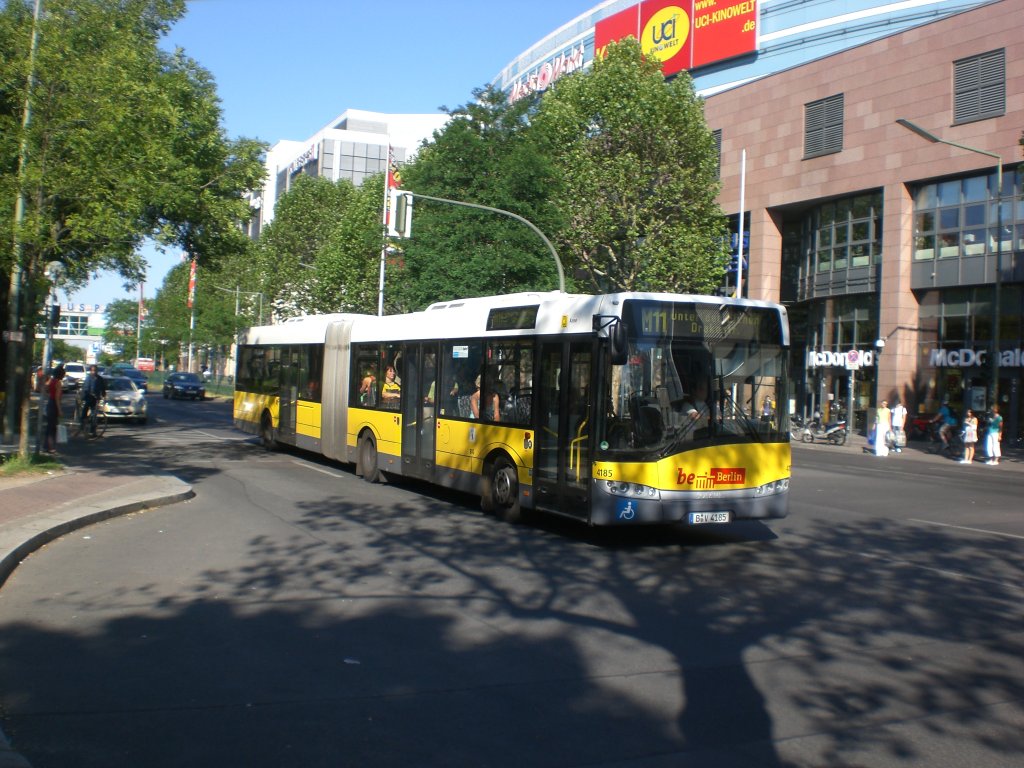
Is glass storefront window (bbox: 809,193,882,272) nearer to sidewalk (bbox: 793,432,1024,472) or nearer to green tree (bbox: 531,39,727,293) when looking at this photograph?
green tree (bbox: 531,39,727,293)

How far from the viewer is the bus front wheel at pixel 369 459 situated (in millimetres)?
16531

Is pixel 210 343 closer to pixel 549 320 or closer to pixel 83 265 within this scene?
pixel 83 265

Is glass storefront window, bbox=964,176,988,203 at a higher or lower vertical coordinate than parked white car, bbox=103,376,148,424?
higher

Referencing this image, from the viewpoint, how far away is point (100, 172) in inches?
580

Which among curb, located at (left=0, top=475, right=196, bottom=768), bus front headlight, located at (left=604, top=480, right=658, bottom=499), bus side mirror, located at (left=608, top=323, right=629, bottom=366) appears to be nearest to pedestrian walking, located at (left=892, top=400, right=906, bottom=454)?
bus front headlight, located at (left=604, top=480, right=658, bottom=499)

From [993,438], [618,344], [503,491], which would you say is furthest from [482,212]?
[618,344]

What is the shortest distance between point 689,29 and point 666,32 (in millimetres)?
1731

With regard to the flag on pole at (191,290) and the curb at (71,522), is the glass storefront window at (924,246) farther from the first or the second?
the flag on pole at (191,290)

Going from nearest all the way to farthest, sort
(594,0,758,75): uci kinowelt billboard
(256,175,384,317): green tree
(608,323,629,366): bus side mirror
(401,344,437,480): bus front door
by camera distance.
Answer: (608,323,629,366): bus side mirror < (401,344,437,480): bus front door < (594,0,758,75): uci kinowelt billboard < (256,175,384,317): green tree

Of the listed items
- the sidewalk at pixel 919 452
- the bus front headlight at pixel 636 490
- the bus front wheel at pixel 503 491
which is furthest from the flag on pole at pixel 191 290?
the bus front headlight at pixel 636 490

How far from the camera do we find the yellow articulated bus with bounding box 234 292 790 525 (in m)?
10.3

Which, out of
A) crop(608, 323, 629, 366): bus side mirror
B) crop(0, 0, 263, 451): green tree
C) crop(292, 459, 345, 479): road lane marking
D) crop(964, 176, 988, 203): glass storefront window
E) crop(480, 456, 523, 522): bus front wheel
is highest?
crop(964, 176, 988, 203): glass storefront window

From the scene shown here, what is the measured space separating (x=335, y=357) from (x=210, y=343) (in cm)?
5485

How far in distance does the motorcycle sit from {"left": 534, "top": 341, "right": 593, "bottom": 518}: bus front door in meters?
26.4
